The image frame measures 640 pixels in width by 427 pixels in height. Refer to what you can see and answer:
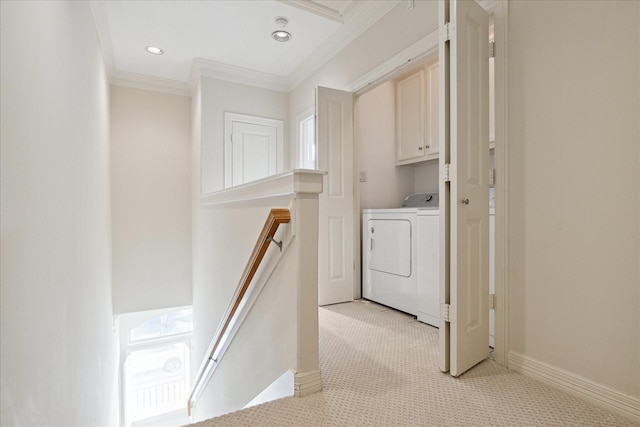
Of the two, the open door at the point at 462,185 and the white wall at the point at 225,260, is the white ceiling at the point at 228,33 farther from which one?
the open door at the point at 462,185

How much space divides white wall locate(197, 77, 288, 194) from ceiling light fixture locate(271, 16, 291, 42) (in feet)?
3.50

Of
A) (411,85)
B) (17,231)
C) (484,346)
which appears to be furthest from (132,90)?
(484,346)

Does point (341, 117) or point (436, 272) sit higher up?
point (341, 117)

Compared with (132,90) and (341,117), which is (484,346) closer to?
(341,117)

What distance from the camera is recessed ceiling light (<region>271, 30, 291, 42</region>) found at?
329 centimetres

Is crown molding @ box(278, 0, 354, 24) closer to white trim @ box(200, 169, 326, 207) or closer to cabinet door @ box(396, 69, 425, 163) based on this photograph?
cabinet door @ box(396, 69, 425, 163)

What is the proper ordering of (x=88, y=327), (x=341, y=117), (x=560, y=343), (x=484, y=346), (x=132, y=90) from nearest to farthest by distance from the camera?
(x=560, y=343) < (x=484, y=346) < (x=88, y=327) < (x=341, y=117) < (x=132, y=90)

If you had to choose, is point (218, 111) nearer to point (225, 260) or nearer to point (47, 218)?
point (225, 260)

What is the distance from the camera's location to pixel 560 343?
5.26 ft

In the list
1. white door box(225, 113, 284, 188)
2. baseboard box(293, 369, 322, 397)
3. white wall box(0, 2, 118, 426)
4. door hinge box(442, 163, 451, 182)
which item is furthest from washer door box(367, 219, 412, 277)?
white wall box(0, 2, 118, 426)

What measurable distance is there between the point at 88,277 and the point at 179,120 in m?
2.90

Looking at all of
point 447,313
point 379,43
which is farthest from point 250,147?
point 447,313

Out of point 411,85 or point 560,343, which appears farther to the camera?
point 411,85

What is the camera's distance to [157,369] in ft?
17.3
